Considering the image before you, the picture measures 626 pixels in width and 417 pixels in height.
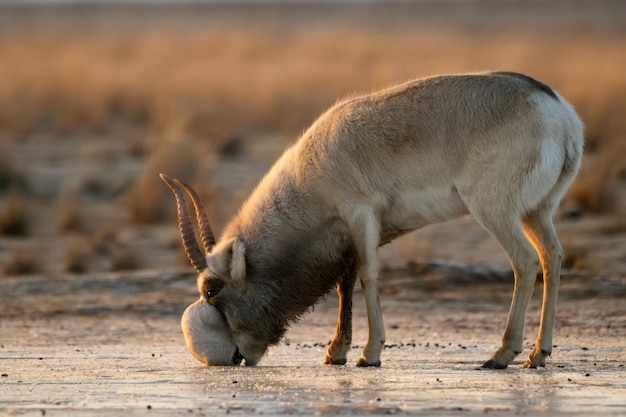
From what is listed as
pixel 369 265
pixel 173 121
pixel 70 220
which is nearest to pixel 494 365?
pixel 369 265

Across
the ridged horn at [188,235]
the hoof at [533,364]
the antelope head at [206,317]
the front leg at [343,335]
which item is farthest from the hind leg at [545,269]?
the ridged horn at [188,235]

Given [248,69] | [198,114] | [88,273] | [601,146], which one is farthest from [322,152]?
[248,69]

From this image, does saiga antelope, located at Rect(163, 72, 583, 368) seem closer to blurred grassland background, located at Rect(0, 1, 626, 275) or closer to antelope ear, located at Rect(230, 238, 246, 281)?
antelope ear, located at Rect(230, 238, 246, 281)

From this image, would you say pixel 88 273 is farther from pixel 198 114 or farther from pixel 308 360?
pixel 198 114

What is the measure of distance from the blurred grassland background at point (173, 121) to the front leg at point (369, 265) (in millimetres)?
4655

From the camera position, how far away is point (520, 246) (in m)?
9.09

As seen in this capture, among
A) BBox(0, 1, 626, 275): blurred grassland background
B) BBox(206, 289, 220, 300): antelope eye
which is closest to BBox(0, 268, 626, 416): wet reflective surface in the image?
BBox(206, 289, 220, 300): antelope eye

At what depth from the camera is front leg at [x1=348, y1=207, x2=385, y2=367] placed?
30.6 feet

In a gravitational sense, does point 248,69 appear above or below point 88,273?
below

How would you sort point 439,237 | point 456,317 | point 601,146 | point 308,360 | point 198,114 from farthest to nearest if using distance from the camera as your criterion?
point 198,114, point 601,146, point 439,237, point 456,317, point 308,360

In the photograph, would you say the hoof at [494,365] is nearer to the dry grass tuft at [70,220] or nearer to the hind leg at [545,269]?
the hind leg at [545,269]

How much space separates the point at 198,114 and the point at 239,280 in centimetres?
2078

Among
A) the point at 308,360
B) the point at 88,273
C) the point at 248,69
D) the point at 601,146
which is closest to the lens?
the point at 308,360

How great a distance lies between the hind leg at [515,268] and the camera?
29.7 ft
